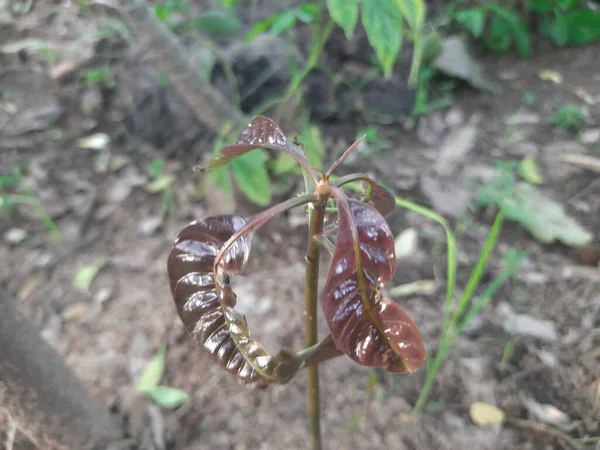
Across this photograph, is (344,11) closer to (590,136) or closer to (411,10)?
(411,10)

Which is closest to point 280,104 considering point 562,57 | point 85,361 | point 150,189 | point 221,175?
point 221,175

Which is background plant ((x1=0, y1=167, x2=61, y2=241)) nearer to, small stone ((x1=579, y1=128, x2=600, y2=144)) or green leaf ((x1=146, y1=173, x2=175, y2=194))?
green leaf ((x1=146, y1=173, x2=175, y2=194))

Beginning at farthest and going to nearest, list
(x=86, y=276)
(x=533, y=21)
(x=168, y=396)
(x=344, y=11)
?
(x=533, y=21) → (x=86, y=276) → (x=168, y=396) → (x=344, y=11)

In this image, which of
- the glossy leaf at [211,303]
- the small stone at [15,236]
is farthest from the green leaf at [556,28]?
the small stone at [15,236]

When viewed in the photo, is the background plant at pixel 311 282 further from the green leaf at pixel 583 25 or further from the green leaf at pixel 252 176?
the green leaf at pixel 583 25

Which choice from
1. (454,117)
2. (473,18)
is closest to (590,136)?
(454,117)

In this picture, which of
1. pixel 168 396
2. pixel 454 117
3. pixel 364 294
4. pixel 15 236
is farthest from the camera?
pixel 454 117
